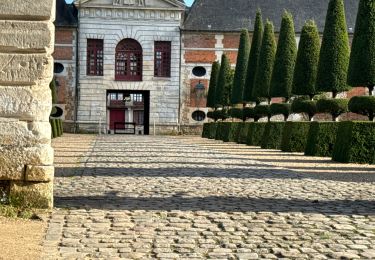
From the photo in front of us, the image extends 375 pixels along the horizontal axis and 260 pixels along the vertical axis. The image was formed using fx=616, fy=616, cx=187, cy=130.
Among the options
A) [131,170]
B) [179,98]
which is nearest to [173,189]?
[131,170]

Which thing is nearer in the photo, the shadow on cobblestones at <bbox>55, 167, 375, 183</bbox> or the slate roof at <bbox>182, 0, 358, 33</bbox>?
the shadow on cobblestones at <bbox>55, 167, 375, 183</bbox>

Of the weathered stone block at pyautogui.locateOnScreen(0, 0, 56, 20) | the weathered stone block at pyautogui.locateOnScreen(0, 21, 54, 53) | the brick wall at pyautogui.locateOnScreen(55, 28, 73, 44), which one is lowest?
the weathered stone block at pyautogui.locateOnScreen(0, 21, 54, 53)

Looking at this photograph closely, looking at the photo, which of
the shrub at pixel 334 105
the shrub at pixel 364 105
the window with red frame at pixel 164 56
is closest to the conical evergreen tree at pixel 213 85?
the window with red frame at pixel 164 56

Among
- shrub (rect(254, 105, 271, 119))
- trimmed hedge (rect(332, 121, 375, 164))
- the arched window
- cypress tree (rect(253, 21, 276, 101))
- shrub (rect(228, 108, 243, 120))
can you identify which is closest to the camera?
trimmed hedge (rect(332, 121, 375, 164))

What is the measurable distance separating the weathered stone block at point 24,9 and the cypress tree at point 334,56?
43.5 ft

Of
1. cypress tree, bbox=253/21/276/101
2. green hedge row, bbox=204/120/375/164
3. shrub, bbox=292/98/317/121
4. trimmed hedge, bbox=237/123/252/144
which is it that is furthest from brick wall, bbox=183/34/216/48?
shrub, bbox=292/98/317/121

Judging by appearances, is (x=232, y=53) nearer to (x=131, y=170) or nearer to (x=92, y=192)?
(x=131, y=170)

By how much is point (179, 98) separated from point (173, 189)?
107 ft

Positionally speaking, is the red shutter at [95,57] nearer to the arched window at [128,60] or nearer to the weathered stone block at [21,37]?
the arched window at [128,60]

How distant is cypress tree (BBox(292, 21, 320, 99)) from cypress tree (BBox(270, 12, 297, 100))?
2.72 meters

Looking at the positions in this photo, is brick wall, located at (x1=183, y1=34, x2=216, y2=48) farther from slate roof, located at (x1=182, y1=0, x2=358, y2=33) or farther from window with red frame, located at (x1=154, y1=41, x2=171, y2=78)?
window with red frame, located at (x1=154, y1=41, x2=171, y2=78)

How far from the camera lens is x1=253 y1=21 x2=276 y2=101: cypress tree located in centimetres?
2647

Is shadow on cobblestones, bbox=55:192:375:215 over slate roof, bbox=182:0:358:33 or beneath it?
beneath

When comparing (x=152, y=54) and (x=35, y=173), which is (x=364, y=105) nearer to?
(x=35, y=173)
